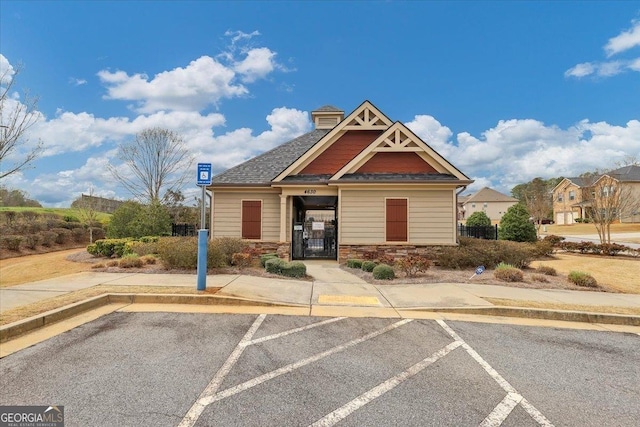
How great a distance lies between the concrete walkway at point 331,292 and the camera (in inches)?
283

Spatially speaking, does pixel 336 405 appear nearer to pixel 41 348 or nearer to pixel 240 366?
pixel 240 366

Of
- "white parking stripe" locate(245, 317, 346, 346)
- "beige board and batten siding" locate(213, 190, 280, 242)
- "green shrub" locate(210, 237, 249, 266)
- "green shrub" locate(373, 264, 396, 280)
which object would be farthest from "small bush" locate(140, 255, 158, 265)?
"white parking stripe" locate(245, 317, 346, 346)

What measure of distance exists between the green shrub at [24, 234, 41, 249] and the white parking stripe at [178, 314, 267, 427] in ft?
73.3

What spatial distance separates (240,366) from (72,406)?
1.68 metres

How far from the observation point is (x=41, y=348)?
174 inches

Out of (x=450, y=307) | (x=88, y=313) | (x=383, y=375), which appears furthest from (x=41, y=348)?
(x=450, y=307)

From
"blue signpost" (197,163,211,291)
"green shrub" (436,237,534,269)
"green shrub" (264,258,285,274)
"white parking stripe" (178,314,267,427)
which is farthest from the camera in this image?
"green shrub" (436,237,534,269)

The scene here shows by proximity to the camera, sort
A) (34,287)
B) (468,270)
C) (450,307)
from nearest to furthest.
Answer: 1. (450,307)
2. (34,287)
3. (468,270)

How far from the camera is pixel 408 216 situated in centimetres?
1373

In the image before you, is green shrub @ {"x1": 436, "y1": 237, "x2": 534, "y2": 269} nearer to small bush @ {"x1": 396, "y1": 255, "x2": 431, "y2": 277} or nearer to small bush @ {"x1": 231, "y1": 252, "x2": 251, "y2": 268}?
small bush @ {"x1": 396, "y1": 255, "x2": 431, "y2": 277}

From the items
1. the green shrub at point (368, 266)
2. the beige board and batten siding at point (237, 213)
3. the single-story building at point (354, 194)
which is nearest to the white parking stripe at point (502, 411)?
the green shrub at point (368, 266)

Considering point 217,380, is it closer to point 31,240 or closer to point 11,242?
point 11,242

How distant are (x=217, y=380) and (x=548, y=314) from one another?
680 cm

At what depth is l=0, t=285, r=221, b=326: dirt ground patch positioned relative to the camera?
543 cm
